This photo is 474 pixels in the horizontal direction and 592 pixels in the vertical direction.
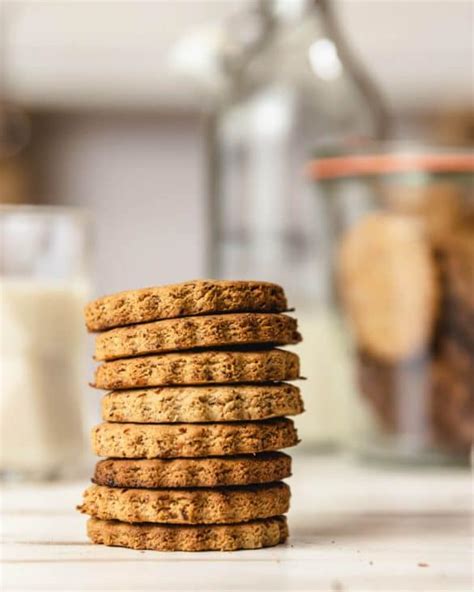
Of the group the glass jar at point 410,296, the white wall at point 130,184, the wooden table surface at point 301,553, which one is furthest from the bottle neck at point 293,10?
the white wall at point 130,184

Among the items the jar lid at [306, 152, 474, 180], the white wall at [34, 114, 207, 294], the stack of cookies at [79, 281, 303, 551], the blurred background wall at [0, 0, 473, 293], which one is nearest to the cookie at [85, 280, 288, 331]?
the stack of cookies at [79, 281, 303, 551]

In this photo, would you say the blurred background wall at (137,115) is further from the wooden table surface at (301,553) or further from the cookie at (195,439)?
the cookie at (195,439)

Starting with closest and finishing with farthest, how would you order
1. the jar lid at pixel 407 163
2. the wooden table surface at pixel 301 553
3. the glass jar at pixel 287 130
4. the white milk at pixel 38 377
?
the wooden table surface at pixel 301 553 < the white milk at pixel 38 377 < the jar lid at pixel 407 163 < the glass jar at pixel 287 130

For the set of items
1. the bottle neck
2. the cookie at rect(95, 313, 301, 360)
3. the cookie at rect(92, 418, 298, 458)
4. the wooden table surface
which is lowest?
the wooden table surface

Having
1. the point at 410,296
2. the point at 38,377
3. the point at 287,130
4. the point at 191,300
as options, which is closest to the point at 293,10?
the point at 287,130

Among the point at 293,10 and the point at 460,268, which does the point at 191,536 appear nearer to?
the point at 460,268

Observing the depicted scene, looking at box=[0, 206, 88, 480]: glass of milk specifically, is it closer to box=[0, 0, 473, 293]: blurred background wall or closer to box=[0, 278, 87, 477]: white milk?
box=[0, 278, 87, 477]: white milk
